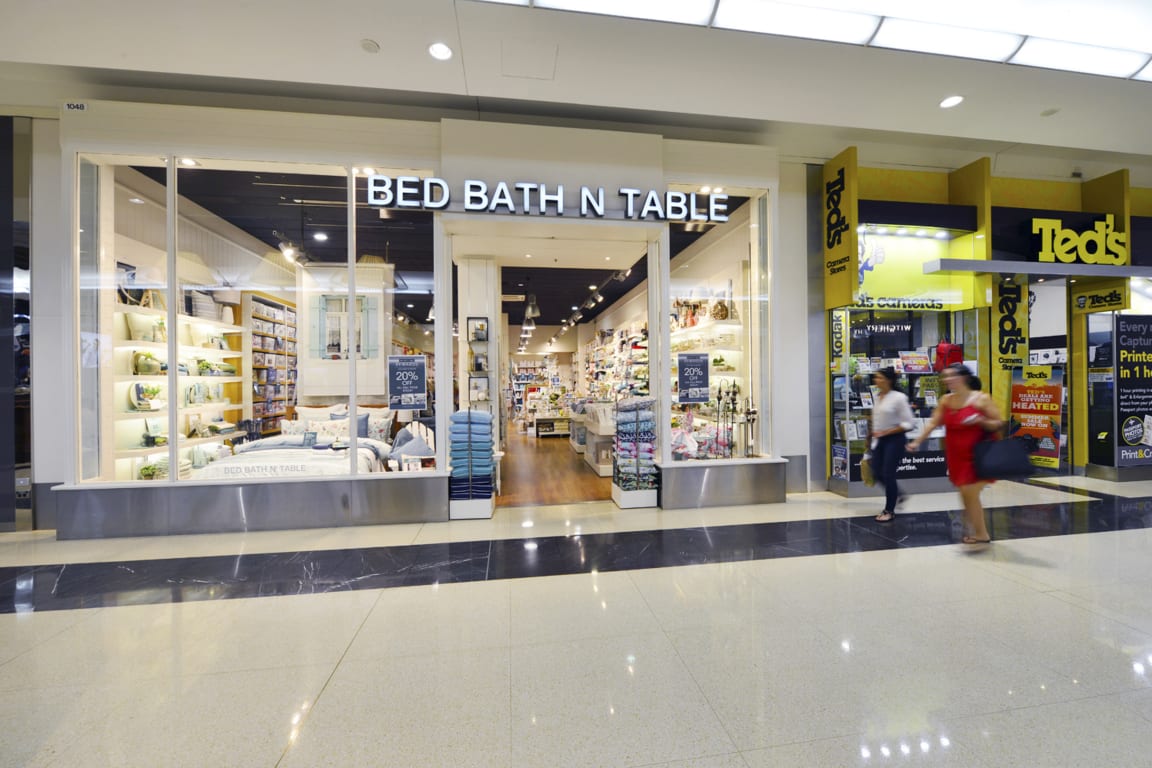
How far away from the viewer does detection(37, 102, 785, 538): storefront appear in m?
4.55

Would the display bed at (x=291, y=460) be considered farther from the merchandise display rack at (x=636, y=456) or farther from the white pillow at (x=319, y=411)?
the merchandise display rack at (x=636, y=456)

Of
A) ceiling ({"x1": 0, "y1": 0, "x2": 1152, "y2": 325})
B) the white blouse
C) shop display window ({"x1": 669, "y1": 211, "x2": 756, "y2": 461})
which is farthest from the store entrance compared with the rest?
the white blouse

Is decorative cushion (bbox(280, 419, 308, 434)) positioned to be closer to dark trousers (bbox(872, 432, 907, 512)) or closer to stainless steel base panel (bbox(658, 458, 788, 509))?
stainless steel base panel (bbox(658, 458, 788, 509))

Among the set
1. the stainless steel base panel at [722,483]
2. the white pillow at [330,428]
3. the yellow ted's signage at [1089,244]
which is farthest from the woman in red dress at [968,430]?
the white pillow at [330,428]

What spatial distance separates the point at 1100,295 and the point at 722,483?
6232 millimetres

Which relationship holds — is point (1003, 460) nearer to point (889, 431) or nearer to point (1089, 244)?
point (889, 431)

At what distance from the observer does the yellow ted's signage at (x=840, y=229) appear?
543 centimetres

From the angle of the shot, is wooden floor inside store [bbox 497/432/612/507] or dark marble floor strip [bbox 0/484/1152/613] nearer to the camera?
dark marble floor strip [bbox 0/484/1152/613]

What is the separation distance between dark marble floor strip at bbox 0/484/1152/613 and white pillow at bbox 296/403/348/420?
1.66m

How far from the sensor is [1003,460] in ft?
12.1

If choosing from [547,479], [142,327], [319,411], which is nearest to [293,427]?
[319,411]

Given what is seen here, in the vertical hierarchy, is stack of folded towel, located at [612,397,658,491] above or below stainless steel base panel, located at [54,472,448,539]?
above

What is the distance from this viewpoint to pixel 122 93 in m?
4.66

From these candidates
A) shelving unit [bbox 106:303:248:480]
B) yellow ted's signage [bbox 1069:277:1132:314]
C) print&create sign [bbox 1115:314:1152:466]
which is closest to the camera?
shelving unit [bbox 106:303:248:480]
